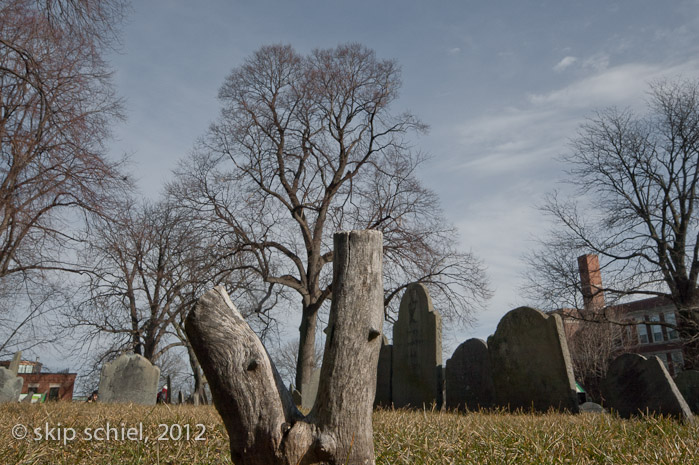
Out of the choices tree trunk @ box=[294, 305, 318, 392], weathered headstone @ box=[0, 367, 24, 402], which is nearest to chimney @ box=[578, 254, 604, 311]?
tree trunk @ box=[294, 305, 318, 392]

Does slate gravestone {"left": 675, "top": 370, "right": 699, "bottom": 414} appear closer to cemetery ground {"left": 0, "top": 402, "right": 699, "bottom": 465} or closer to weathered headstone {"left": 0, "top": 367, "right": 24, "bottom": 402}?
cemetery ground {"left": 0, "top": 402, "right": 699, "bottom": 465}

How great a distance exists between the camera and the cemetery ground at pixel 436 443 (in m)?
3.56

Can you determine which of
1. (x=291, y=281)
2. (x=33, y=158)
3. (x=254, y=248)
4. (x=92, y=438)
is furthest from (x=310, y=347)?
(x=92, y=438)

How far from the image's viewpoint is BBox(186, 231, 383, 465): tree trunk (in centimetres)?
276

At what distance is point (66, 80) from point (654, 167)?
16345 mm

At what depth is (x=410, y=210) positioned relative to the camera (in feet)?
53.5

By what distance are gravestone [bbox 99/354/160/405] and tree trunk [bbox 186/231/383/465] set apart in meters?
10.8

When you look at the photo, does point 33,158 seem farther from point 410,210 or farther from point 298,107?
point 410,210

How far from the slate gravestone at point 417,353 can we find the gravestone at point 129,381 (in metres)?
6.51

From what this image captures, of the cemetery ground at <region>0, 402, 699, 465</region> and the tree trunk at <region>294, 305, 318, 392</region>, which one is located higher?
the tree trunk at <region>294, 305, 318, 392</region>

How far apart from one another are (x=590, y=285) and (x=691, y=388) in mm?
8837

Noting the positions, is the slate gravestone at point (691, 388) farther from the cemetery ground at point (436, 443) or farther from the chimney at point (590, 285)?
the chimney at point (590, 285)

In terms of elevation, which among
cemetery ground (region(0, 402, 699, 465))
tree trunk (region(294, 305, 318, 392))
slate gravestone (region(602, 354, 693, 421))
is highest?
tree trunk (region(294, 305, 318, 392))

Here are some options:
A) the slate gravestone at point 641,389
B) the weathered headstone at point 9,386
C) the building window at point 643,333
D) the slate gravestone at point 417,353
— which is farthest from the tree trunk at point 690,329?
the building window at point 643,333
